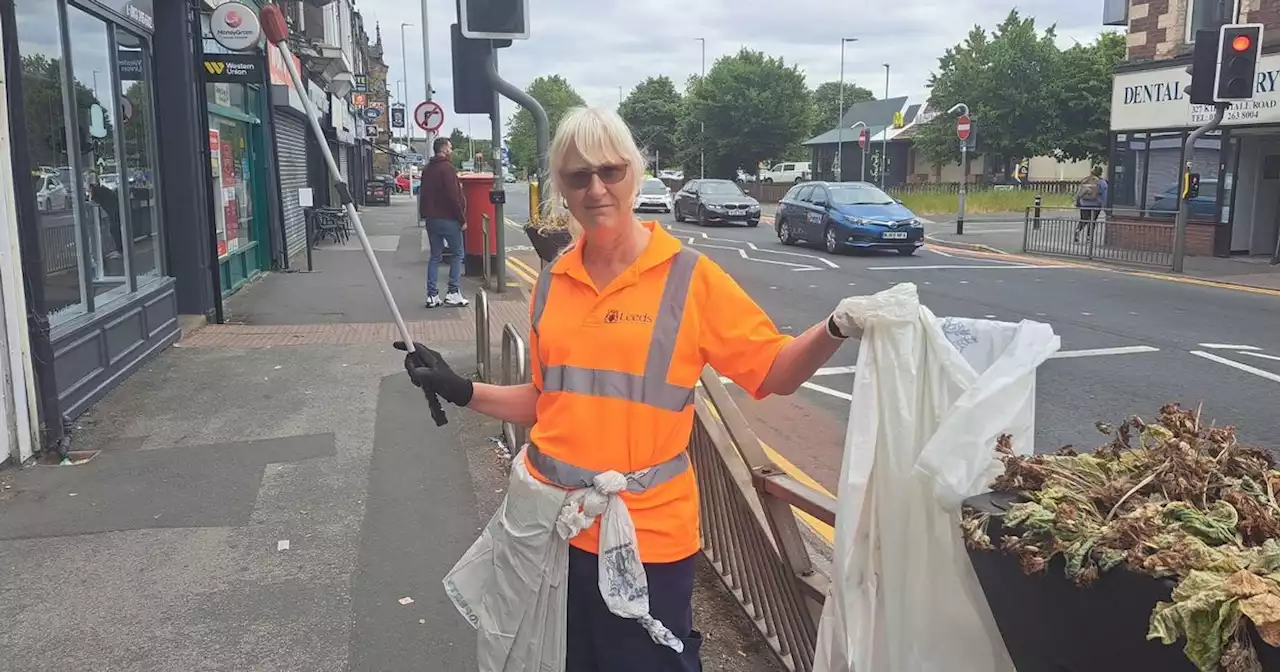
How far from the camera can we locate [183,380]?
289 inches

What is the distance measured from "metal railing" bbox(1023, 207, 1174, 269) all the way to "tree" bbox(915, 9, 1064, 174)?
712 inches

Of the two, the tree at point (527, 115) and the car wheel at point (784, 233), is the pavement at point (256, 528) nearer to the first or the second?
the car wheel at point (784, 233)

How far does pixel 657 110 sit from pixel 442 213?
6148 cm

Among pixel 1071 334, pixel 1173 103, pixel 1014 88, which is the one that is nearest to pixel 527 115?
pixel 1014 88

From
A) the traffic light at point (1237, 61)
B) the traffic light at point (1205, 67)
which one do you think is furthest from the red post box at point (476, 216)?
the traffic light at point (1237, 61)

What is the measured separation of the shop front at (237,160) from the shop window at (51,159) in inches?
119

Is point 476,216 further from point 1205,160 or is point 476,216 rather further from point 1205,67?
point 1205,160

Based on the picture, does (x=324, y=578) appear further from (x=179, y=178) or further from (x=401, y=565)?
(x=179, y=178)

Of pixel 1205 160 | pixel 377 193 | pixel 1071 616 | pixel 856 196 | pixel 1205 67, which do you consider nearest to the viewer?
pixel 1071 616

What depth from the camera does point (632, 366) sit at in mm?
2123

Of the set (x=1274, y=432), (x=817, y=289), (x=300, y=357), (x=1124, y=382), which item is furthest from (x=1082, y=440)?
(x=817, y=289)

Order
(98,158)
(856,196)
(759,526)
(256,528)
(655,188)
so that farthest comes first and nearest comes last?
(655,188), (856,196), (98,158), (256,528), (759,526)

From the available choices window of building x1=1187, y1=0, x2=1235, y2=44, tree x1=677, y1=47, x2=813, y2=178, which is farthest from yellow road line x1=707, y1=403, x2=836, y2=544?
tree x1=677, y1=47, x2=813, y2=178

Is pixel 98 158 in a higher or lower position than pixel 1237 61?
lower
